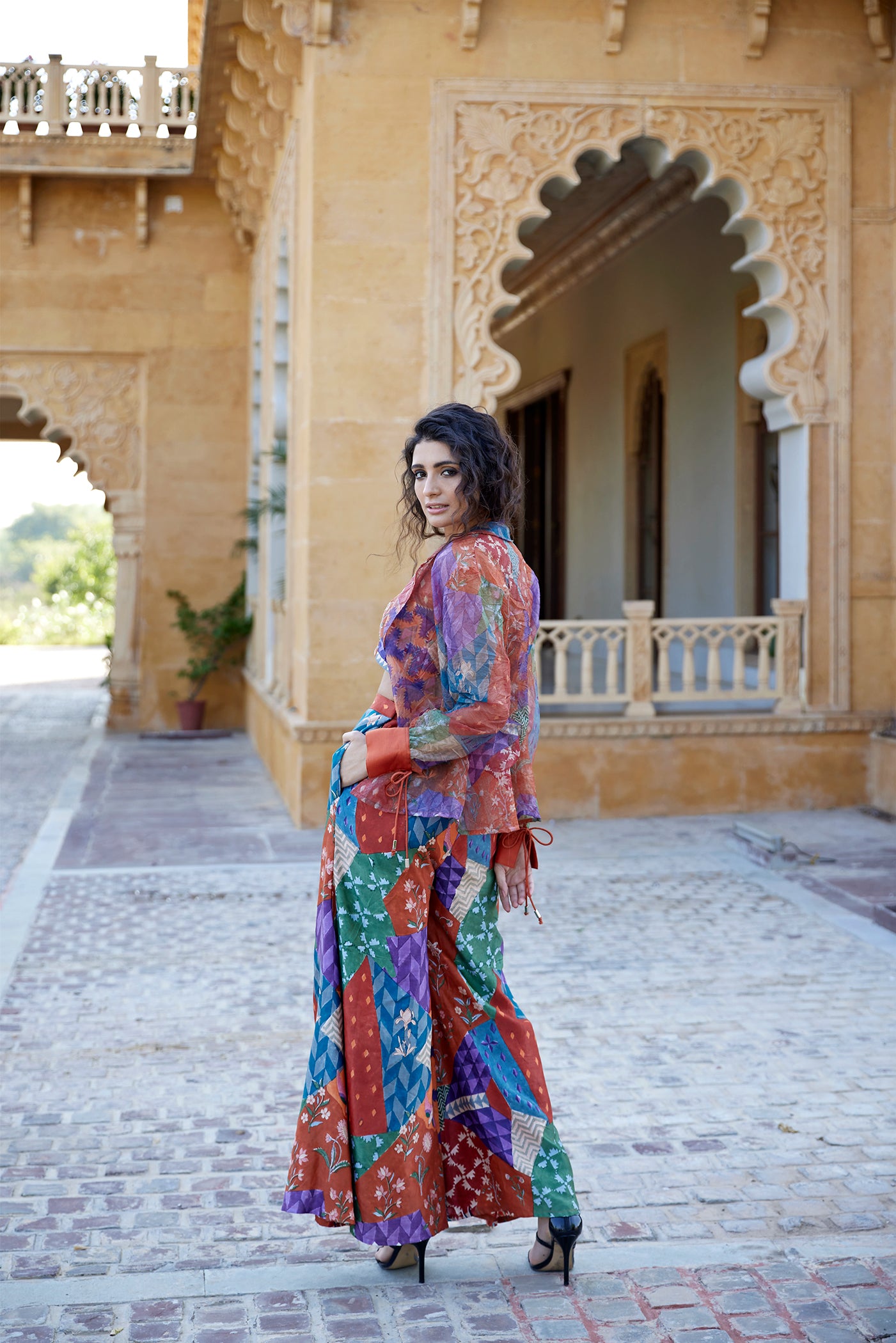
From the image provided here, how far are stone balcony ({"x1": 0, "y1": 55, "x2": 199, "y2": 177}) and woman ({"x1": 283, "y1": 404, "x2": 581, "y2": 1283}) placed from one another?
34.0 feet

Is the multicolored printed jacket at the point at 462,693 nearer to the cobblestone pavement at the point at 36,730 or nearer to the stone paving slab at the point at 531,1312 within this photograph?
the stone paving slab at the point at 531,1312

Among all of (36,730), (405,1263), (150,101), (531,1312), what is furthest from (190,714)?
(531,1312)

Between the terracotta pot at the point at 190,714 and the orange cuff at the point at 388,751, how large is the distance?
1037 centimetres

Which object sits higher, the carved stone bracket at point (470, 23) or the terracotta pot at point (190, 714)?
the carved stone bracket at point (470, 23)

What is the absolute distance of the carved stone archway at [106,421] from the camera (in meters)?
12.5

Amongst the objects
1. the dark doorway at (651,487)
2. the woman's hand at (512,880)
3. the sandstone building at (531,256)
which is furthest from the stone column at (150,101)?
the woman's hand at (512,880)

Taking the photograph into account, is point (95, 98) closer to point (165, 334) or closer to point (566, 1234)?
point (165, 334)

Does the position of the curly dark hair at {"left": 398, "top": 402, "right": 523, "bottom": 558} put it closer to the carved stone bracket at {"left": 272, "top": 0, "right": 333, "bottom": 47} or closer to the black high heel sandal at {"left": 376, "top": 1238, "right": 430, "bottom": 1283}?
the black high heel sandal at {"left": 376, "top": 1238, "right": 430, "bottom": 1283}

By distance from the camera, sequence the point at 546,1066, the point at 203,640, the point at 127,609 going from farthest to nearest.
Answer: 1. the point at 127,609
2. the point at 203,640
3. the point at 546,1066

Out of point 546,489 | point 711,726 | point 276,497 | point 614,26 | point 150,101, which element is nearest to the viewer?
point 614,26

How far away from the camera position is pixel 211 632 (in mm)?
12672

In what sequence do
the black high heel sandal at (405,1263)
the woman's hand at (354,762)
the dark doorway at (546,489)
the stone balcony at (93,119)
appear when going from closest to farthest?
the woman's hand at (354,762) → the black high heel sandal at (405,1263) → the stone balcony at (93,119) → the dark doorway at (546,489)

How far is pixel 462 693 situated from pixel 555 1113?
153 cm

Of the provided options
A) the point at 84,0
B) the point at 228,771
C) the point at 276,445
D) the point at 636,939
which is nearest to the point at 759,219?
the point at 276,445
